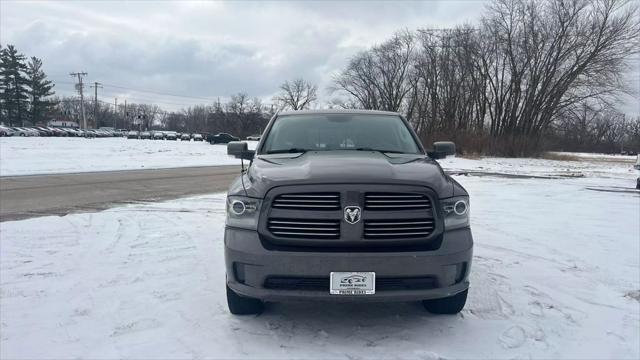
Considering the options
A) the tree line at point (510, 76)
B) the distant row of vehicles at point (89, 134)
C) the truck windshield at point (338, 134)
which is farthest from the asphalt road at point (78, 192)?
the distant row of vehicles at point (89, 134)

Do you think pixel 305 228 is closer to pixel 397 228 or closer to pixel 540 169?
pixel 397 228

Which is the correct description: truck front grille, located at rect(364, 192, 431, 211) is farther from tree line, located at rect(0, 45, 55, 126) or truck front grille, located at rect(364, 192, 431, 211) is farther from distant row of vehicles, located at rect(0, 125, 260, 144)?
tree line, located at rect(0, 45, 55, 126)

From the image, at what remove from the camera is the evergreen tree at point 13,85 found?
8712 centimetres

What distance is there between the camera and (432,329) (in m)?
3.76

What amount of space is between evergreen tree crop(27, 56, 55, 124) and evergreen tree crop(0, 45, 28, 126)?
5.38 ft

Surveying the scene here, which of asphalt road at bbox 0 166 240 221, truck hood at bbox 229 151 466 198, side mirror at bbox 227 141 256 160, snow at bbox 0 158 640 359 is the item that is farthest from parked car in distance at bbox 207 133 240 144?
truck hood at bbox 229 151 466 198

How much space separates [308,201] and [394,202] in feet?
2.01

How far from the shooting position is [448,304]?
156 inches

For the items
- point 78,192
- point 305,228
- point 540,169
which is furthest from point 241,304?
point 540,169

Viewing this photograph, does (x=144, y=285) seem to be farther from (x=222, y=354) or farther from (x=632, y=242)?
(x=632, y=242)

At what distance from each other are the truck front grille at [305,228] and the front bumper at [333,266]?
4.6 inches

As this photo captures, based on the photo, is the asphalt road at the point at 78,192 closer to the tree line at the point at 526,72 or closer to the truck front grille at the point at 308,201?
the truck front grille at the point at 308,201

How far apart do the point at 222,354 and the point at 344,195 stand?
54.6 inches

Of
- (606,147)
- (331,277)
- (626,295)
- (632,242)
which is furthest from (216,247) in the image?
(606,147)
